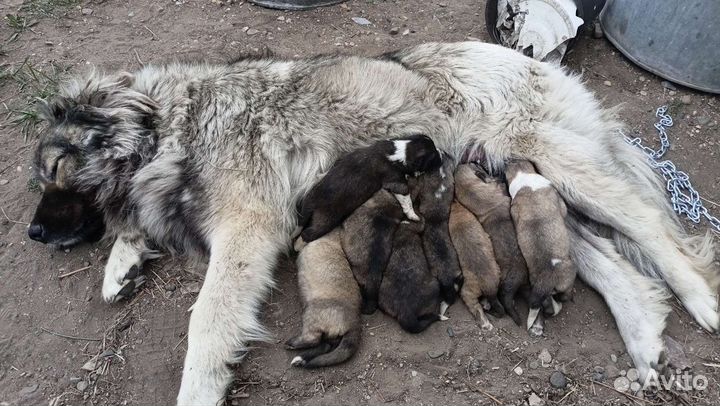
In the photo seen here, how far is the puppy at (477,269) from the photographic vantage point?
121 inches

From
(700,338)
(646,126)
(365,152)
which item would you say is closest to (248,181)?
(365,152)

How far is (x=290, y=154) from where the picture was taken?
3652mm

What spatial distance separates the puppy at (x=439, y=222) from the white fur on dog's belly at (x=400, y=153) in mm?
194

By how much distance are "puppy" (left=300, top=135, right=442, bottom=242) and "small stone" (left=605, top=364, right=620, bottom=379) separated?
1437mm

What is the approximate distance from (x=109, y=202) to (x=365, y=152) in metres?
1.84

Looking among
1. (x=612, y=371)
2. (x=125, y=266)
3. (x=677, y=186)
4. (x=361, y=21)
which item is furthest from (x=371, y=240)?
(x=361, y=21)

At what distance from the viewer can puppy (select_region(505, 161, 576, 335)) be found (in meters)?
2.99

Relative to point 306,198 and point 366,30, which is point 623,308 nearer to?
point 306,198

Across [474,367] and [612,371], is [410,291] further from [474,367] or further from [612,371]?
[612,371]

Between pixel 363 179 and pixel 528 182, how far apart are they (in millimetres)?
1086

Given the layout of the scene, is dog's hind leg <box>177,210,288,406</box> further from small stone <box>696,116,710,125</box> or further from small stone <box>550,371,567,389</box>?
small stone <box>696,116,710,125</box>

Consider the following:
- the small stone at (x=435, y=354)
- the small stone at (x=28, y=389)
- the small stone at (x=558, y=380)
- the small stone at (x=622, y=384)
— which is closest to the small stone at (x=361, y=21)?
the small stone at (x=435, y=354)

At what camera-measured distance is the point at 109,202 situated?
3633 mm

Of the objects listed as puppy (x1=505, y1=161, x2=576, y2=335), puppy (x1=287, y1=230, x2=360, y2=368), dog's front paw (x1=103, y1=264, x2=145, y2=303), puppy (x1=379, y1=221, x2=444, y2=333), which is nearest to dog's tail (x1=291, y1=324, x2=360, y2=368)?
puppy (x1=287, y1=230, x2=360, y2=368)
